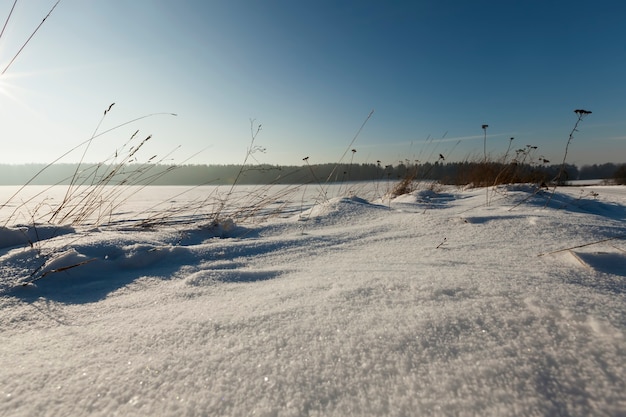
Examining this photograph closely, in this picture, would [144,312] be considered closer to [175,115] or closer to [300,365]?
[300,365]

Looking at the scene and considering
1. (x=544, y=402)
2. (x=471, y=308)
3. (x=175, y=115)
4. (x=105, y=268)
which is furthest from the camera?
(x=175, y=115)

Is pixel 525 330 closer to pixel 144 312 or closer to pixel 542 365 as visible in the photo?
pixel 542 365

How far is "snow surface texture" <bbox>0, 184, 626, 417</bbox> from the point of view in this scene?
1.35 feet

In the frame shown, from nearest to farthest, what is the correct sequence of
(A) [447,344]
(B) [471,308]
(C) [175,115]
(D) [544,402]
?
(D) [544,402]
(A) [447,344]
(B) [471,308]
(C) [175,115]

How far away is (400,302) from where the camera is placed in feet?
2.27

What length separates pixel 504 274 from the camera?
0.84 meters

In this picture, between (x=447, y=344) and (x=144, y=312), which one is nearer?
(x=447, y=344)

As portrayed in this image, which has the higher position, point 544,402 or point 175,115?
point 175,115

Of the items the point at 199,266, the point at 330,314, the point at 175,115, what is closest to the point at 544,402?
the point at 330,314

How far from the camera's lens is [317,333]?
57cm

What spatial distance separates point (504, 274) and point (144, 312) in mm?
944

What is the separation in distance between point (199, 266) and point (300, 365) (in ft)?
2.57

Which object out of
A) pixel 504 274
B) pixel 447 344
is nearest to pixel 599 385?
pixel 447 344

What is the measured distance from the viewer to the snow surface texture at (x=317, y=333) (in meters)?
0.41
